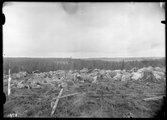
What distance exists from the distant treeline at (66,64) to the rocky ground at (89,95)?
0.91ft

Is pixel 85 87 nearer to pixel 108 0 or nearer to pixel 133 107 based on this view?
pixel 133 107

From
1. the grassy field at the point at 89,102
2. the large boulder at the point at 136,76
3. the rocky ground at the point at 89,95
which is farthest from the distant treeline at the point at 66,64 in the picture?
the grassy field at the point at 89,102

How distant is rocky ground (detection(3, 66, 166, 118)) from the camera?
2168mm

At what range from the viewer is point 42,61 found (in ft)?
14.0

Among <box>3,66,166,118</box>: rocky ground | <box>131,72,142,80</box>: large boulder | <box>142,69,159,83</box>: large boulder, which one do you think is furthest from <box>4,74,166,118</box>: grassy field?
<box>131,72,142,80</box>: large boulder

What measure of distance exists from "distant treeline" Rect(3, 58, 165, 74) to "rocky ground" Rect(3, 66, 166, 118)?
0.28 meters

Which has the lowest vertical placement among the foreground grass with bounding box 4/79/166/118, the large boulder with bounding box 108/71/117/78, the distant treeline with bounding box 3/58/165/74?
the foreground grass with bounding box 4/79/166/118

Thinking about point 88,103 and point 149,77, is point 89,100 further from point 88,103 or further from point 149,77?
point 149,77

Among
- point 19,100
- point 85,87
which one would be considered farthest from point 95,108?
point 19,100

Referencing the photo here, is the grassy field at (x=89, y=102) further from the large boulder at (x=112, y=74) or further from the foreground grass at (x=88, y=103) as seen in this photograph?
the large boulder at (x=112, y=74)

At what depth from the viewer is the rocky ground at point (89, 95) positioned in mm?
2168

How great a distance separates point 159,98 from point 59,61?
4052 mm

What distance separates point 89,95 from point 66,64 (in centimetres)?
190

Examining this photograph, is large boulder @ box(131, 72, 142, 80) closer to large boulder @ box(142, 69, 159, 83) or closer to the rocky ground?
the rocky ground
